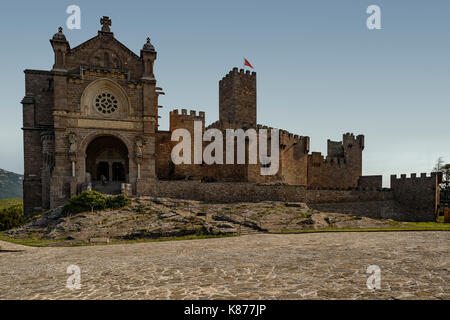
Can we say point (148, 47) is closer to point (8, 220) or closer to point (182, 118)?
point (182, 118)

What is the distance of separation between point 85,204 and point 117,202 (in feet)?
7.93

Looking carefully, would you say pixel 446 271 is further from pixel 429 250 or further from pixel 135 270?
pixel 135 270

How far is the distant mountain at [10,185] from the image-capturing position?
160 m

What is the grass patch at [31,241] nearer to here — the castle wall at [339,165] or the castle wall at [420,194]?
the castle wall at [339,165]

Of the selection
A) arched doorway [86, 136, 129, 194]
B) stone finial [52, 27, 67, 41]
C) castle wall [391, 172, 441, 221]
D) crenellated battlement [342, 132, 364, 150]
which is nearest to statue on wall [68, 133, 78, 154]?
arched doorway [86, 136, 129, 194]

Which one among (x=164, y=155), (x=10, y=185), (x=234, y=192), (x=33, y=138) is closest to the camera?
(x=234, y=192)

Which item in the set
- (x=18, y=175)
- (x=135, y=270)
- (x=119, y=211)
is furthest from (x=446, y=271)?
(x=18, y=175)

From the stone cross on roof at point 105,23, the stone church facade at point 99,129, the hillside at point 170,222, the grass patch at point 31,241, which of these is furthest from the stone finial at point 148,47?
the grass patch at point 31,241

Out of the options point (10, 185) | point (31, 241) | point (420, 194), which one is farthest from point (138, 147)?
point (10, 185)

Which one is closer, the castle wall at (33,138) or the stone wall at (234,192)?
the stone wall at (234,192)

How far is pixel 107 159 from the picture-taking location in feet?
103

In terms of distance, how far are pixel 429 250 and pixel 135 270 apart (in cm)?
1182

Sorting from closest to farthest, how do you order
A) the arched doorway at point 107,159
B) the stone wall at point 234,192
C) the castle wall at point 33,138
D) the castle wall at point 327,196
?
the stone wall at point 234,192 → the castle wall at point 327,196 → the castle wall at point 33,138 → the arched doorway at point 107,159

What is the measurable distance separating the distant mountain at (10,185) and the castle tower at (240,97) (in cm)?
17119
